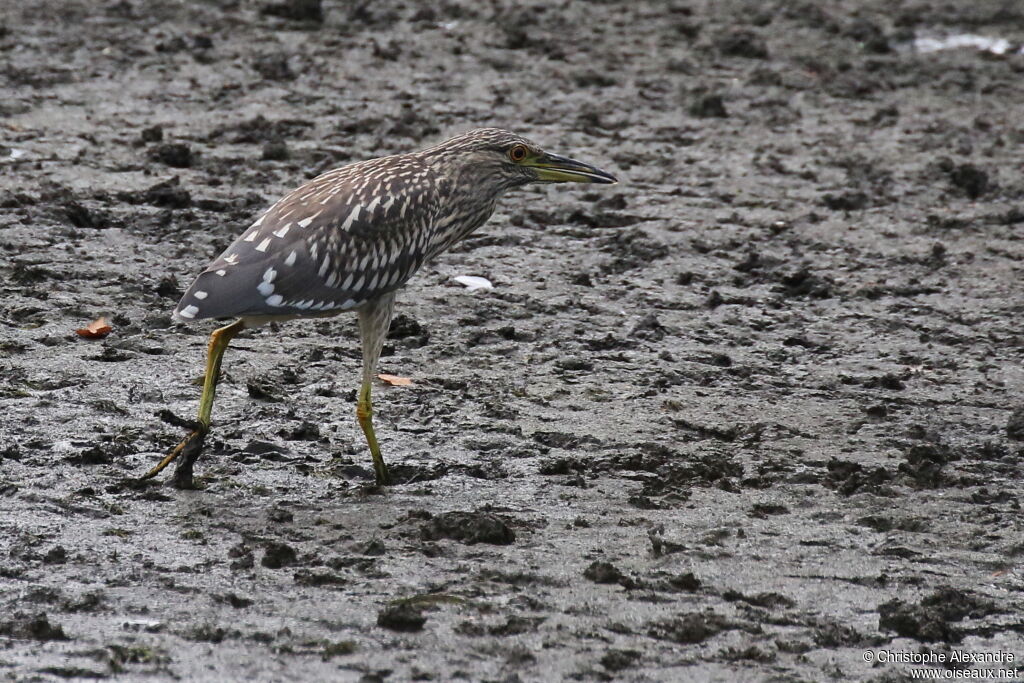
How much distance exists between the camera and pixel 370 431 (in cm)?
698

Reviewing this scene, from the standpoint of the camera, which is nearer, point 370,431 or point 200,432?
point 200,432

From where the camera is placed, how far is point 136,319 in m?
8.49

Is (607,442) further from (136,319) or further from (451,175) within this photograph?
(136,319)

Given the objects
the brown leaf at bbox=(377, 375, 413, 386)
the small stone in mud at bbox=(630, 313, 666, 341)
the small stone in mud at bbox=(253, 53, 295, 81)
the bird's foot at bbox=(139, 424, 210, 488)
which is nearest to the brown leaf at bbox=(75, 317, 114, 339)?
the brown leaf at bbox=(377, 375, 413, 386)

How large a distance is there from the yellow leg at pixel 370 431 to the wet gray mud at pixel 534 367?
0.29ft

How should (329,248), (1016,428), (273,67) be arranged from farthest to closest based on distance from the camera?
1. (273,67)
2. (1016,428)
3. (329,248)

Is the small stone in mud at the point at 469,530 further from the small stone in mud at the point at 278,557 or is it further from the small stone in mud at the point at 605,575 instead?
the small stone in mud at the point at 278,557

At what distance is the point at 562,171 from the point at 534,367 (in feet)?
3.82

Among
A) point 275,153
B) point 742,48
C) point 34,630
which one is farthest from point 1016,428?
point 742,48

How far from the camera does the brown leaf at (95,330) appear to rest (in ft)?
26.9

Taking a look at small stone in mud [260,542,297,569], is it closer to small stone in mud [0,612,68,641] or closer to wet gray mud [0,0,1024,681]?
wet gray mud [0,0,1024,681]

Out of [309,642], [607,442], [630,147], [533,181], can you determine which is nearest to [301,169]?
[630,147]

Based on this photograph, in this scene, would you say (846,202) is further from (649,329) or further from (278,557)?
(278,557)

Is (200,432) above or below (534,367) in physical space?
above
